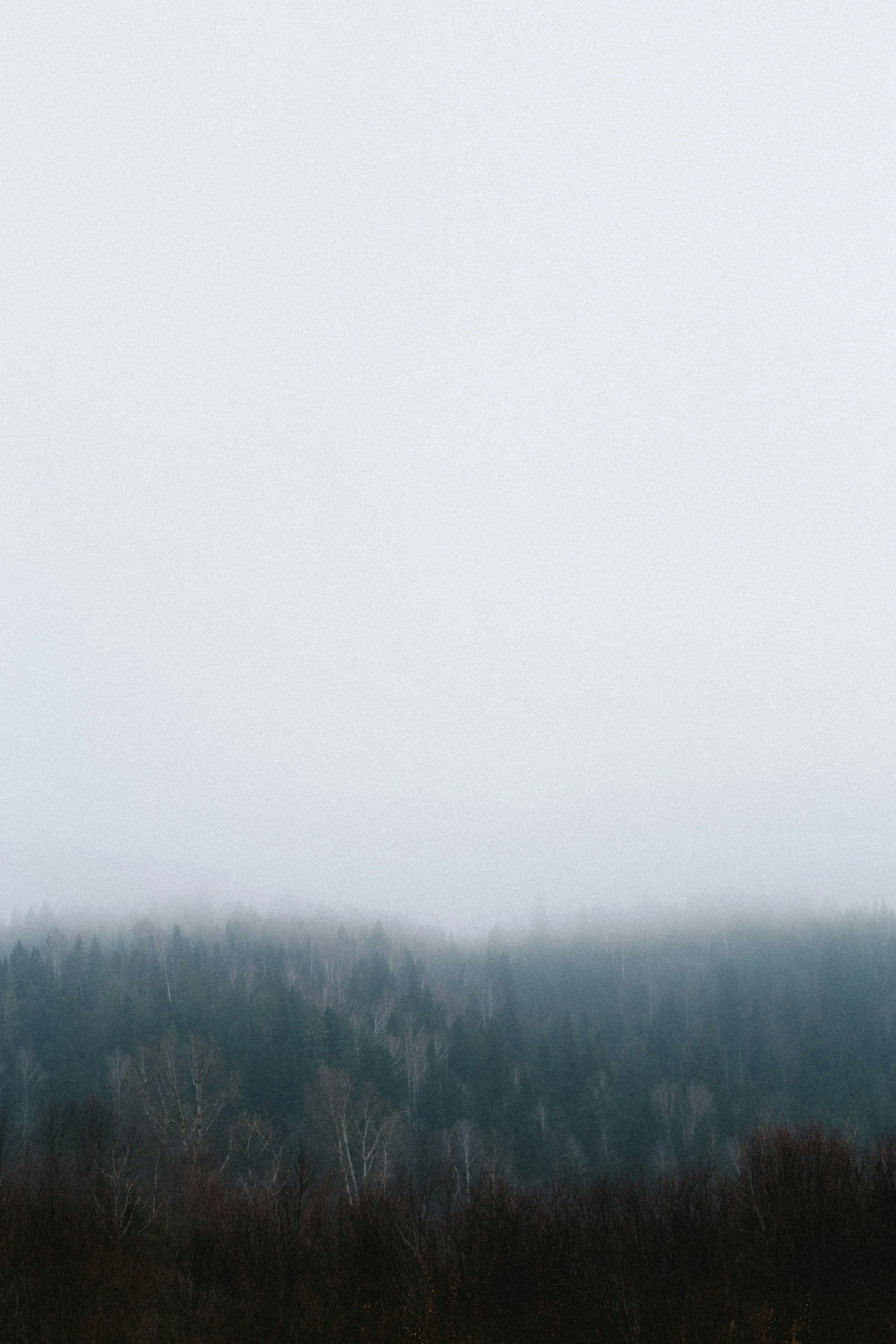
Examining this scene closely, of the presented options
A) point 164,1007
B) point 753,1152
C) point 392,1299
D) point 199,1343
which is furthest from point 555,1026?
point 199,1343

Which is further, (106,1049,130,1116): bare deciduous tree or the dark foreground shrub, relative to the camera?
(106,1049,130,1116): bare deciduous tree

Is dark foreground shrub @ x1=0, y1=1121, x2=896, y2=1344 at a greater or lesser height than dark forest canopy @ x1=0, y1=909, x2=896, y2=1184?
greater

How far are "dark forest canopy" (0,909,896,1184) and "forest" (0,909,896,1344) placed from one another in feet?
1.49

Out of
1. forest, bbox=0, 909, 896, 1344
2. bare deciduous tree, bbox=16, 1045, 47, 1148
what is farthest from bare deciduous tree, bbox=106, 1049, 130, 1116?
bare deciduous tree, bbox=16, 1045, 47, 1148

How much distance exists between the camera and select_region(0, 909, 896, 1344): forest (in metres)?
22.2

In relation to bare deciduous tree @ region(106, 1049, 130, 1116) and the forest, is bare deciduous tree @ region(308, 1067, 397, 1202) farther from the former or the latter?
bare deciduous tree @ region(106, 1049, 130, 1116)

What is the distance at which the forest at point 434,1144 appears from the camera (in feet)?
72.9

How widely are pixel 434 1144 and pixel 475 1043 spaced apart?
19.7m

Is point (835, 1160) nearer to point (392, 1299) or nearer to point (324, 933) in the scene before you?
point (392, 1299)

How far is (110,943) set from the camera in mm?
149500

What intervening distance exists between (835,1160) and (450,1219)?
1648 cm

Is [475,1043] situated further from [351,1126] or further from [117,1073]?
[117,1073]

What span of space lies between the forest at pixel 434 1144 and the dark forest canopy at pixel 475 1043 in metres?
0.45

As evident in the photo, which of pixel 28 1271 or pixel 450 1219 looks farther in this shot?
pixel 450 1219
